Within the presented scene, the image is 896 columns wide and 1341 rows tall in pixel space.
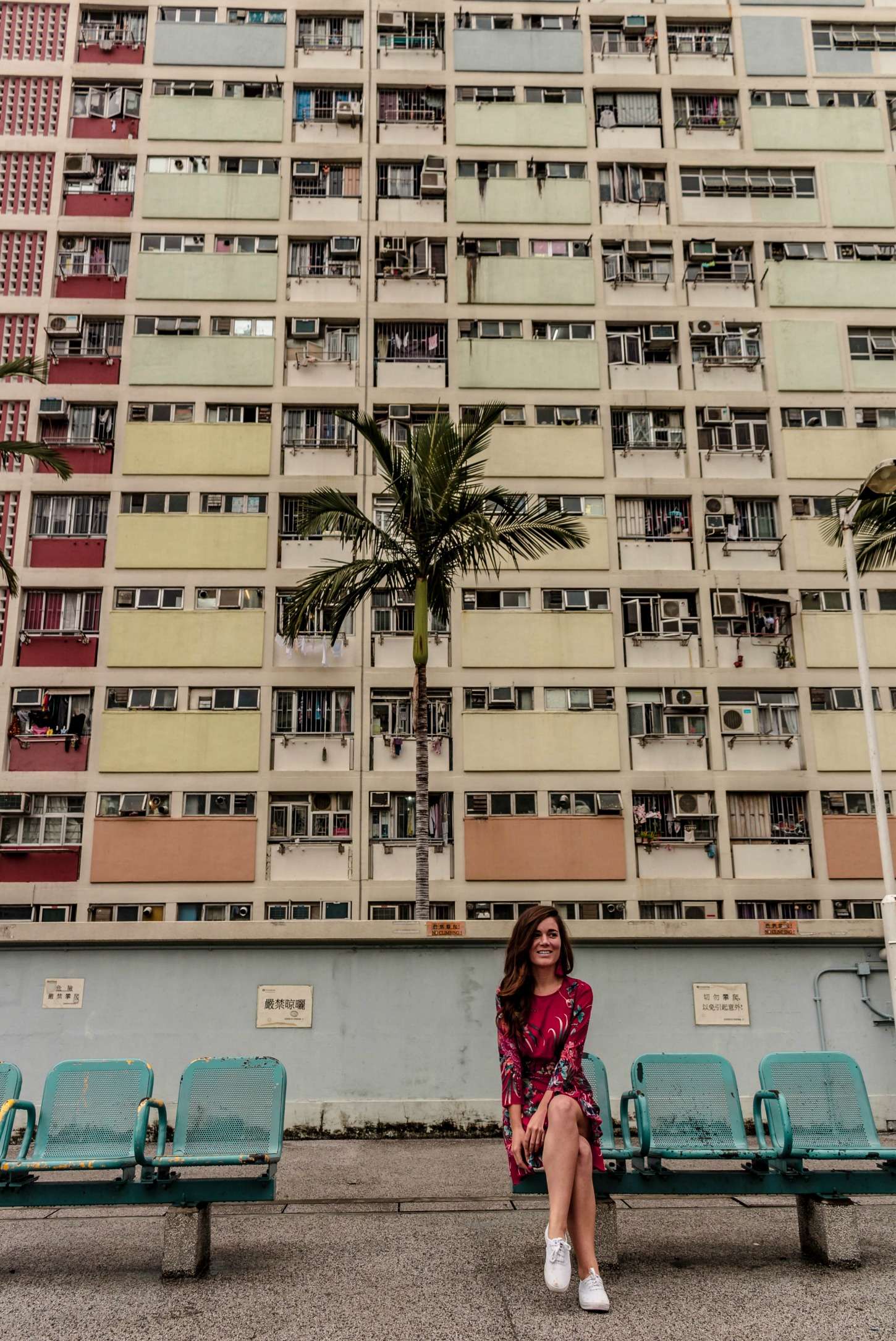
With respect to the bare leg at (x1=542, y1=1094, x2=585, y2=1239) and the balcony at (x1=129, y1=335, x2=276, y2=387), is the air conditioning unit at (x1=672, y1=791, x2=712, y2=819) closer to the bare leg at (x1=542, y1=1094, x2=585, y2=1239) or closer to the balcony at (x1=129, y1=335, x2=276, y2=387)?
the balcony at (x1=129, y1=335, x2=276, y2=387)

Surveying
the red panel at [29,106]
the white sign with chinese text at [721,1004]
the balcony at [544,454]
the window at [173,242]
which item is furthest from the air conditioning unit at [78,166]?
the white sign with chinese text at [721,1004]

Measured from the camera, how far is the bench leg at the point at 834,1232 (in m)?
5.81

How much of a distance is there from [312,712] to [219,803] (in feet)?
8.57

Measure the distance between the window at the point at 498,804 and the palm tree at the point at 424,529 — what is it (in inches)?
183

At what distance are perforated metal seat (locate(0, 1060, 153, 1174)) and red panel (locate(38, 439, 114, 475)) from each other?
1786cm

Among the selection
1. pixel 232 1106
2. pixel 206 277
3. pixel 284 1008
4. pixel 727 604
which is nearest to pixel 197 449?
pixel 206 277

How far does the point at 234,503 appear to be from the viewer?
72.8 ft

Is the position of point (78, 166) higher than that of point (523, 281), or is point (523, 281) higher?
point (78, 166)

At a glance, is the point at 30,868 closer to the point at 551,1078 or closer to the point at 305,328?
the point at 305,328

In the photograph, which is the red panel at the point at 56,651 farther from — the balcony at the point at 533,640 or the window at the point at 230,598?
the balcony at the point at 533,640

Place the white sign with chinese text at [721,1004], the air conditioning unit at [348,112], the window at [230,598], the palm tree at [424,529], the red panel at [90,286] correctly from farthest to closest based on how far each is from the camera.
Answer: the air conditioning unit at [348,112], the red panel at [90,286], the window at [230,598], the palm tree at [424,529], the white sign with chinese text at [721,1004]


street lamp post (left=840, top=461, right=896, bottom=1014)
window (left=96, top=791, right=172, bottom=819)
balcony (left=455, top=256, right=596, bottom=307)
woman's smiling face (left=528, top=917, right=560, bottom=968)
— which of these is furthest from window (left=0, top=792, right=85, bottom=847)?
woman's smiling face (left=528, top=917, right=560, bottom=968)

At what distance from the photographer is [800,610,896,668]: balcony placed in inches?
840

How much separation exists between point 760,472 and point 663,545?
287 cm
